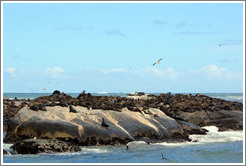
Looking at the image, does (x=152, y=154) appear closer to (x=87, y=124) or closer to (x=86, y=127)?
(x=86, y=127)

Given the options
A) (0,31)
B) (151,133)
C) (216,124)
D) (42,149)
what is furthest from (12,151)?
(216,124)

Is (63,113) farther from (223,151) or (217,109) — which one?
(217,109)

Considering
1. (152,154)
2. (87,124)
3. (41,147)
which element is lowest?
(152,154)

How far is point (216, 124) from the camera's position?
30266mm

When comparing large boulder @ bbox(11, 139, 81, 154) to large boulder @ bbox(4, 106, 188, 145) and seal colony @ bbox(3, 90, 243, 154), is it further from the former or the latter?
large boulder @ bbox(4, 106, 188, 145)

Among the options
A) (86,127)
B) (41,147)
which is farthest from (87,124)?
(41,147)

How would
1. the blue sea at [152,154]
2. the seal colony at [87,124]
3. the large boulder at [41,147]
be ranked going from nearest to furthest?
the blue sea at [152,154] → the large boulder at [41,147] → the seal colony at [87,124]

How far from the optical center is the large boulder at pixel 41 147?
699 inches

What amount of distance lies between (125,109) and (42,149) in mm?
7579

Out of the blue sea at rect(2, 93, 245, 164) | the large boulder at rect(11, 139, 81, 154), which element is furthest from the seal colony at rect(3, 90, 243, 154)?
the blue sea at rect(2, 93, 245, 164)

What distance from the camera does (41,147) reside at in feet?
58.6

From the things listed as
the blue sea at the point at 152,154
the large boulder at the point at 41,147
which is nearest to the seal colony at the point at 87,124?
the large boulder at the point at 41,147

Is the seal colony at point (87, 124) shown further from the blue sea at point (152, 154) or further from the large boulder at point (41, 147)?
the blue sea at point (152, 154)

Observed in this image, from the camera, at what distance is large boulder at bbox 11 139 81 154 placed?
17750 millimetres
